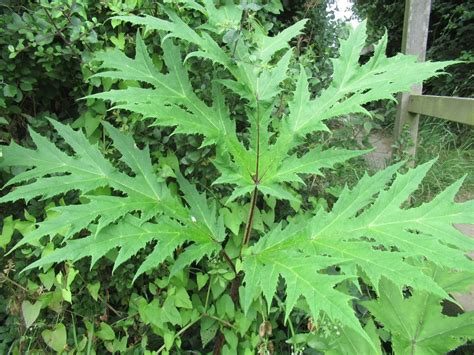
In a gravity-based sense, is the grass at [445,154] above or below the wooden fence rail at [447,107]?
below

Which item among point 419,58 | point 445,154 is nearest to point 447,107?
point 419,58

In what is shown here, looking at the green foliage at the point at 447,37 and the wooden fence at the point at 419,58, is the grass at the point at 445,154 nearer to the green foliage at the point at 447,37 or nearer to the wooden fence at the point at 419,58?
the wooden fence at the point at 419,58

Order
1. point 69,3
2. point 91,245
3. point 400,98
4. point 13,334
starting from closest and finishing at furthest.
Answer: point 91,245, point 69,3, point 13,334, point 400,98

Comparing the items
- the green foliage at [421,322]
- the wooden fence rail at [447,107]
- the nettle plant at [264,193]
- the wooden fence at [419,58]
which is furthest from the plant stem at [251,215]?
the wooden fence at [419,58]

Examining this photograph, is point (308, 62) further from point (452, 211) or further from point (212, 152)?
point (452, 211)

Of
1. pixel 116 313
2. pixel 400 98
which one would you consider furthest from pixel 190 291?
pixel 400 98

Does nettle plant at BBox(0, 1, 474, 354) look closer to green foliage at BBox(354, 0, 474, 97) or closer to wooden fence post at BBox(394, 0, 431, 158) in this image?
wooden fence post at BBox(394, 0, 431, 158)

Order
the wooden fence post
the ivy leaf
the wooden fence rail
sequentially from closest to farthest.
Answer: the ivy leaf, the wooden fence rail, the wooden fence post

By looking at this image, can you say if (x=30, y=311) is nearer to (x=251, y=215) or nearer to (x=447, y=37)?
(x=251, y=215)

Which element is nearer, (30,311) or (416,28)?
(30,311)

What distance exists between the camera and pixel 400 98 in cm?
275

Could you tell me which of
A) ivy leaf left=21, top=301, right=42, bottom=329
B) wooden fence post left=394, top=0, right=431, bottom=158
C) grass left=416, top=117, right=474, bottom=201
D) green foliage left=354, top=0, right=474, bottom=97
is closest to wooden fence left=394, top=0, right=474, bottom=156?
A: wooden fence post left=394, top=0, right=431, bottom=158

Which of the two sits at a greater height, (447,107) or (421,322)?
(447,107)

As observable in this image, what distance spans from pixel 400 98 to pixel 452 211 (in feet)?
6.65
